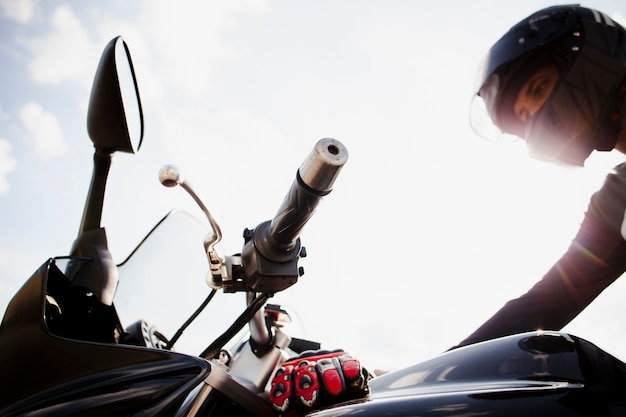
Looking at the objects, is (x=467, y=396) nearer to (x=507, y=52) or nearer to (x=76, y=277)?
(x=76, y=277)

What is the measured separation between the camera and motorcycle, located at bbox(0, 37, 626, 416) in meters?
0.82

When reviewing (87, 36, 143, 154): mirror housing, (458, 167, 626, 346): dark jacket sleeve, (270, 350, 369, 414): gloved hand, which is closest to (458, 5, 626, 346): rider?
→ (458, 167, 626, 346): dark jacket sleeve

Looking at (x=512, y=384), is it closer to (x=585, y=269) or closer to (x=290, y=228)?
(x=290, y=228)

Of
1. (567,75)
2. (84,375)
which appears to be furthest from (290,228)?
(567,75)

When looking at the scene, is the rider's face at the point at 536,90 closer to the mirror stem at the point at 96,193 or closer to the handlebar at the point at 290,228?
the handlebar at the point at 290,228

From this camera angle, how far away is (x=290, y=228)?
1203 mm

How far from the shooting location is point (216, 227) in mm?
1350

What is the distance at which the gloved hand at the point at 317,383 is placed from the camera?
98cm

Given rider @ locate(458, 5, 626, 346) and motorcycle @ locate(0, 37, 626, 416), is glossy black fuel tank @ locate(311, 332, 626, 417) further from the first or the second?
rider @ locate(458, 5, 626, 346)

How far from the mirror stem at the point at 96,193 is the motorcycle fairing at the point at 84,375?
38cm

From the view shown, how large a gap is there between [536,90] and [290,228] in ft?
7.24

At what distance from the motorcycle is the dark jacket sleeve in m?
1.41

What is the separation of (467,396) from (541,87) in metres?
2.43

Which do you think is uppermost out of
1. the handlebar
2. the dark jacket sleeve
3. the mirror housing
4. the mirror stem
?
the mirror housing
